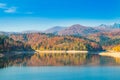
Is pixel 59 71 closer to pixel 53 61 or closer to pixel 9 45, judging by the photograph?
pixel 53 61

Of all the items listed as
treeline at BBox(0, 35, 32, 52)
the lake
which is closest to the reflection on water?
the lake

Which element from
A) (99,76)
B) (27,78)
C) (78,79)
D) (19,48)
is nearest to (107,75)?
(99,76)

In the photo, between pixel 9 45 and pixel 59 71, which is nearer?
pixel 59 71

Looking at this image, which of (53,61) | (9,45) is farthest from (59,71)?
(9,45)

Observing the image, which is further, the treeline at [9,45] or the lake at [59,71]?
the treeline at [9,45]

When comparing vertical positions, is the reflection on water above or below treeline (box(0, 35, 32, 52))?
below

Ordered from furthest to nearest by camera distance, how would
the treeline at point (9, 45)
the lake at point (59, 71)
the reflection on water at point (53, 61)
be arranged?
the treeline at point (9, 45)
the reflection on water at point (53, 61)
the lake at point (59, 71)

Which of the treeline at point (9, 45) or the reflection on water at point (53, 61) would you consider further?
the treeline at point (9, 45)

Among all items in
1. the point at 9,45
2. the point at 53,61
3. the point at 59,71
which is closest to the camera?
the point at 59,71

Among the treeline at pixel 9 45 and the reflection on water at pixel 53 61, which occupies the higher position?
the treeline at pixel 9 45

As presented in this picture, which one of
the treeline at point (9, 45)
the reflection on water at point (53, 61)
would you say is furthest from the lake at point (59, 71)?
the treeline at point (9, 45)

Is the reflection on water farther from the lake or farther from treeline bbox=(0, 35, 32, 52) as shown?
treeline bbox=(0, 35, 32, 52)

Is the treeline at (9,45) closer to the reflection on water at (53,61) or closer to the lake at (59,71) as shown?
the reflection on water at (53,61)

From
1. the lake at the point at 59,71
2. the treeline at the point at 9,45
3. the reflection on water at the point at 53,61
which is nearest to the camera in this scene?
the lake at the point at 59,71
